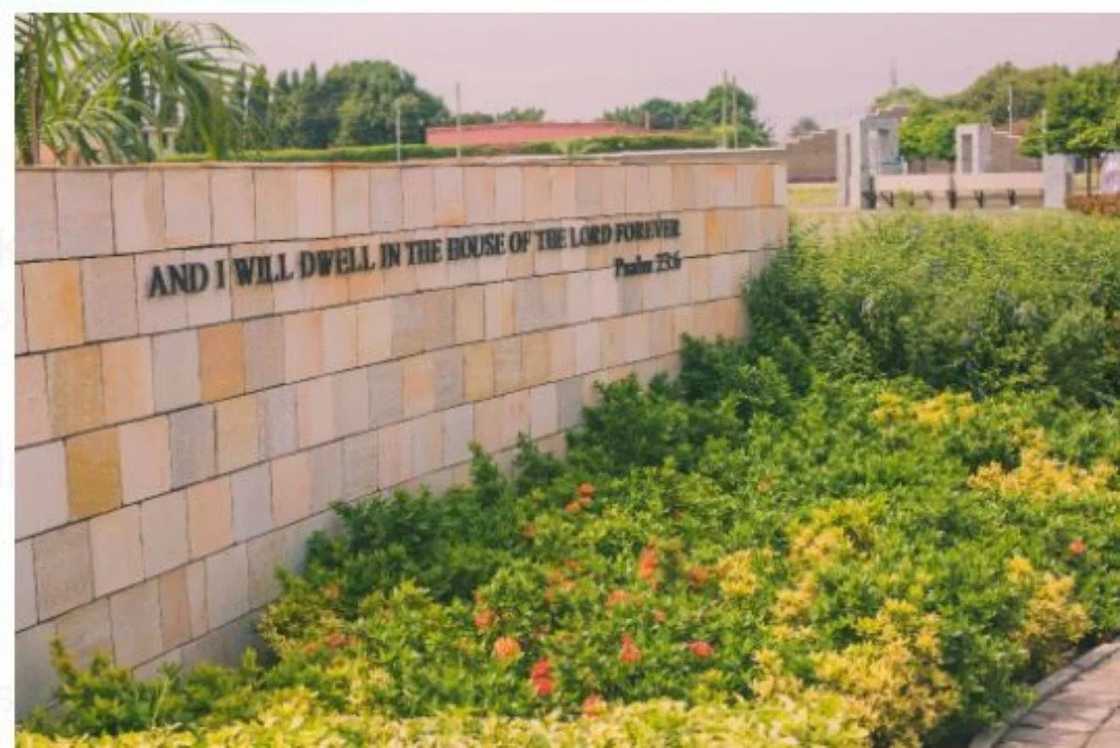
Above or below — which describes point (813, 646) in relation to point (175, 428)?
below

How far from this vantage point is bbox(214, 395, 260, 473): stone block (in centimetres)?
723

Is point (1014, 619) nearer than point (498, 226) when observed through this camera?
Yes

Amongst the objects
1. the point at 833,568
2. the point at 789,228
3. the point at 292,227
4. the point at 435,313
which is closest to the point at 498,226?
the point at 435,313

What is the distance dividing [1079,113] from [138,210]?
4272cm

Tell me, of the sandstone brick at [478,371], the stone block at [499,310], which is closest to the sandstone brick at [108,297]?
the sandstone brick at [478,371]

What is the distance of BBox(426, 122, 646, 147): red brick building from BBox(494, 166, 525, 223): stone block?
3714 centimetres

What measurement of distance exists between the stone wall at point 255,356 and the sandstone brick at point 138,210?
10mm

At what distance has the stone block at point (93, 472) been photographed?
6.37 m

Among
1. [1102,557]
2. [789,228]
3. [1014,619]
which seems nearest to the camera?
[1014,619]

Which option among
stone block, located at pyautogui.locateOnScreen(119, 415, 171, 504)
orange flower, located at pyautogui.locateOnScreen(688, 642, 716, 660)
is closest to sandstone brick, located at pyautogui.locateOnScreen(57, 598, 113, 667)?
stone block, located at pyautogui.locateOnScreen(119, 415, 171, 504)

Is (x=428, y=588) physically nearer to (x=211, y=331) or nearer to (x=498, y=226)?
(x=211, y=331)

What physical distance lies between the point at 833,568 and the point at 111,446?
290 centimetres

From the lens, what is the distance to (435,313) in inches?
344

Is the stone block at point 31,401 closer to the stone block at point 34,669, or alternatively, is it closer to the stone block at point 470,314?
the stone block at point 34,669
